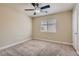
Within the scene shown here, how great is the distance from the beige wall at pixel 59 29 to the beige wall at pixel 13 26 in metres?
0.47

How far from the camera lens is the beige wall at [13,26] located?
10.8 feet

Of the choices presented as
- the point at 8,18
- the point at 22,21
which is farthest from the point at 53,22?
the point at 8,18

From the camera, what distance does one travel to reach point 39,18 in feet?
15.4

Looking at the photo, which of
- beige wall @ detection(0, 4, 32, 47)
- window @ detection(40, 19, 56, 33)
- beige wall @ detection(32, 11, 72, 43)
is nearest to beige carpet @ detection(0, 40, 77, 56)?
beige wall @ detection(0, 4, 32, 47)

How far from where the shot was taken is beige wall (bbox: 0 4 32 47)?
10.8 ft

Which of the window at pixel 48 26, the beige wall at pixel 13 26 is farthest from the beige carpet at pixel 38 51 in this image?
the window at pixel 48 26

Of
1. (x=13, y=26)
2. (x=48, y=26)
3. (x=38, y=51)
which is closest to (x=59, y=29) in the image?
(x=48, y=26)

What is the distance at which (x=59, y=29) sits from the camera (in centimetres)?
421

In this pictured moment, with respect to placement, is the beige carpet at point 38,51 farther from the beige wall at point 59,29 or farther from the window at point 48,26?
the window at point 48,26

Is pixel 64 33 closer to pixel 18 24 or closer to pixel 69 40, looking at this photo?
pixel 69 40

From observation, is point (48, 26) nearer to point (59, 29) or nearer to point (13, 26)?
point (59, 29)

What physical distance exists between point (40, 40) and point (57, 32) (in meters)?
1.29

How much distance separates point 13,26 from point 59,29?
2.66m

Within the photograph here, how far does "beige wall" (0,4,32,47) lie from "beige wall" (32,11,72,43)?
0.47 metres
